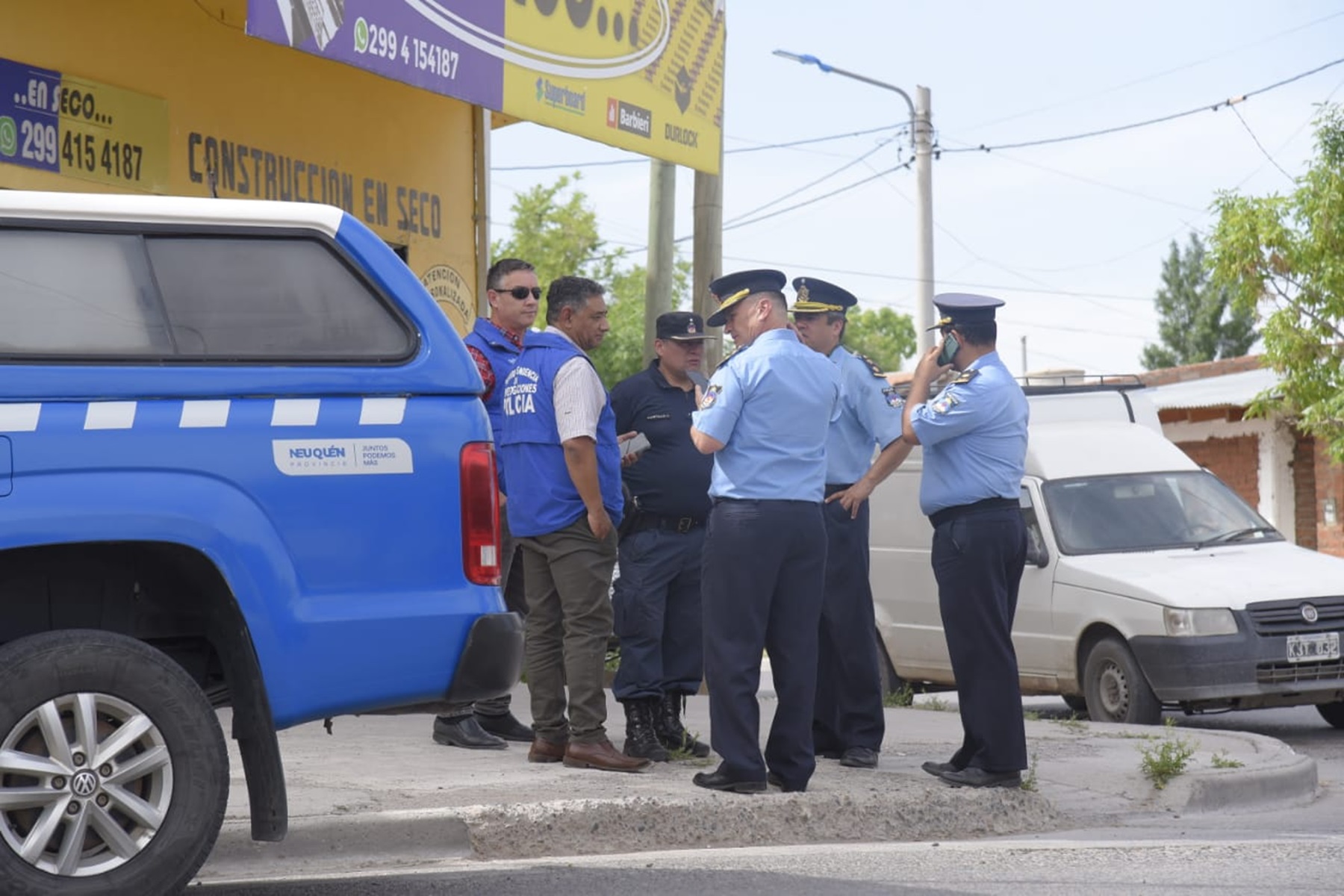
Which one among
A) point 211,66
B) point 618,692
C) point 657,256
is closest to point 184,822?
point 618,692

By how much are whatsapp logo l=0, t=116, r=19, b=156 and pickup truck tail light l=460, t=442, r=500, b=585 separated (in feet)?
17.9

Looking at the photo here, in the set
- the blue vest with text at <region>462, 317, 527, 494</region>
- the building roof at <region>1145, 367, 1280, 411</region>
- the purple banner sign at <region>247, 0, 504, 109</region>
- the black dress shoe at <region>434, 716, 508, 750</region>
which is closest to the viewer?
the blue vest with text at <region>462, 317, 527, 494</region>

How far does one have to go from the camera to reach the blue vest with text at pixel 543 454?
733 cm

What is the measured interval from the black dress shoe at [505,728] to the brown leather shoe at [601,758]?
1.10 meters

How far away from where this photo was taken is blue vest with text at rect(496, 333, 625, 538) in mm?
7332

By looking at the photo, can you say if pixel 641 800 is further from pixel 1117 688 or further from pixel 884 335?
pixel 884 335

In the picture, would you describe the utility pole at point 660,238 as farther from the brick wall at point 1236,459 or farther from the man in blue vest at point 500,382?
the brick wall at point 1236,459

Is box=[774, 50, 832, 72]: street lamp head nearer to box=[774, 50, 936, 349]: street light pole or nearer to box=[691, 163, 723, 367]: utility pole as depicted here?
box=[774, 50, 936, 349]: street light pole

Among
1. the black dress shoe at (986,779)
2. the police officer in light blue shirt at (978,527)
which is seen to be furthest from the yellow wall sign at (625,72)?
the black dress shoe at (986,779)

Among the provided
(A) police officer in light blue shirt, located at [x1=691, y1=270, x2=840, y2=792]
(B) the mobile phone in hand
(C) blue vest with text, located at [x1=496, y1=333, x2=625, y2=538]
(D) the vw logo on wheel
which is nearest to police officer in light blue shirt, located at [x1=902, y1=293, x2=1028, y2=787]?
(A) police officer in light blue shirt, located at [x1=691, y1=270, x2=840, y2=792]

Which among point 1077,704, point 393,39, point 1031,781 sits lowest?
point 1077,704

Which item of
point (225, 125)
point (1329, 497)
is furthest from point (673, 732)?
point (1329, 497)

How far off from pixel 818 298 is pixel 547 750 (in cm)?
227

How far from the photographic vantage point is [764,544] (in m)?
7.00
